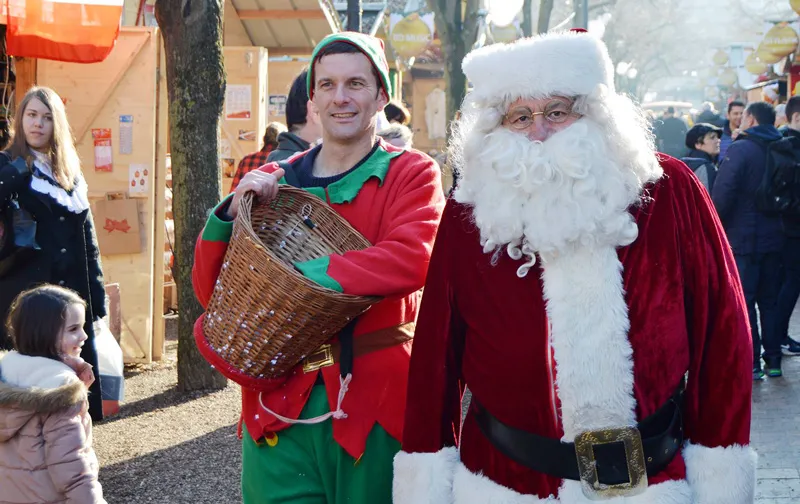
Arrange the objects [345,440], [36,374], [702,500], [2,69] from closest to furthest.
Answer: [702,500]
[345,440]
[36,374]
[2,69]

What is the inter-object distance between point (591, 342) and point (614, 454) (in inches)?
11.4

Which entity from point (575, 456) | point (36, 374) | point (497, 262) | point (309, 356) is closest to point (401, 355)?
point (309, 356)

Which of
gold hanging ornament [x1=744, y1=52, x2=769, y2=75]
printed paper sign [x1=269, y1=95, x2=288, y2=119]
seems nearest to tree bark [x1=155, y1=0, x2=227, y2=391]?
printed paper sign [x1=269, y1=95, x2=288, y2=119]

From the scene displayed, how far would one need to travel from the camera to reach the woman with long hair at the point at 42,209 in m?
5.46

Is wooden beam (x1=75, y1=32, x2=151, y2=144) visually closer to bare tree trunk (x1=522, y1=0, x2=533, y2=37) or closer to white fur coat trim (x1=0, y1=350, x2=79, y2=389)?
white fur coat trim (x1=0, y1=350, x2=79, y2=389)

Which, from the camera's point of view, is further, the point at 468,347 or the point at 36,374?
the point at 36,374

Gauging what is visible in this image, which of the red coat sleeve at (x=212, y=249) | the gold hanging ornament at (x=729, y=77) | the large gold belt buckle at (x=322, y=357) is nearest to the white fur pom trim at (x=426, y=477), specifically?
the large gold belt buckle at (x=322, y=357)

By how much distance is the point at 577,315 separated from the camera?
263 cm

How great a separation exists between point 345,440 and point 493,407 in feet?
1.74

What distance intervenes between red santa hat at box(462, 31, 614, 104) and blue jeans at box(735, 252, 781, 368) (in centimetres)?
580

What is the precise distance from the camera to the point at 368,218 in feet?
10.3

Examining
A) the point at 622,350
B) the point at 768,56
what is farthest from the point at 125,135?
the point at 768,56

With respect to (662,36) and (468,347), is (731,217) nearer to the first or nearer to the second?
(468,347)

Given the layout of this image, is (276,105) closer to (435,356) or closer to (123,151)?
(123,151)
